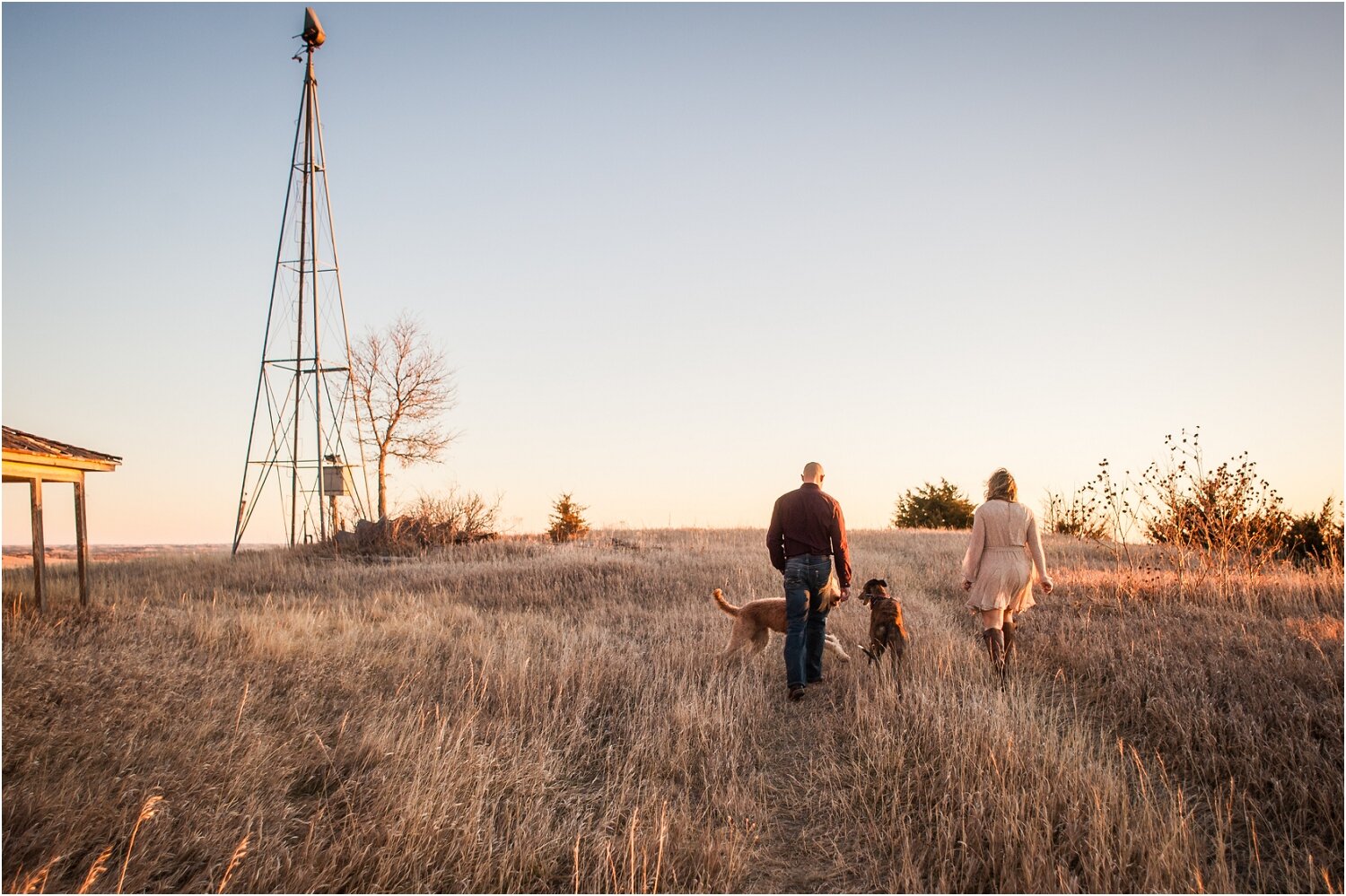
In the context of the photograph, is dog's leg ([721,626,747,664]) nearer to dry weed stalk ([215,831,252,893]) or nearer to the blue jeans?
the blue jeans

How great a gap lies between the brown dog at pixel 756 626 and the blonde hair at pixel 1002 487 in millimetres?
2615

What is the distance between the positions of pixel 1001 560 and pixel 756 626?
118 inches

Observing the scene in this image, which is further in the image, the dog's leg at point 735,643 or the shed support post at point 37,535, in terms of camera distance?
the shed support post at point 37,535

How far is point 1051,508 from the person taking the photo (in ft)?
59.6

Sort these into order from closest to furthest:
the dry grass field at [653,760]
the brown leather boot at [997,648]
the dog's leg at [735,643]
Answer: the dry grass field at [653,760]
the brown leather boot at [997,648]
the dog's leg at [735,643]

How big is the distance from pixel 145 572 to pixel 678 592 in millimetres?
→ 15164

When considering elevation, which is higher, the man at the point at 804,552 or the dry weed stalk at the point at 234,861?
the man at the point at 804,552

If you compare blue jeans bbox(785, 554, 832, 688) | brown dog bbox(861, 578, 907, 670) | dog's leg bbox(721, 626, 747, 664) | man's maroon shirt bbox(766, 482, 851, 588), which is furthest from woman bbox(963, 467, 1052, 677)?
dog's leg bbox(721, 626, 747, 664)

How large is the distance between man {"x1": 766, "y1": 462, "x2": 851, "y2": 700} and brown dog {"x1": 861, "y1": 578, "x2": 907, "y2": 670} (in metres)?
0.57

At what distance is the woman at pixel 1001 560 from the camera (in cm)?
747

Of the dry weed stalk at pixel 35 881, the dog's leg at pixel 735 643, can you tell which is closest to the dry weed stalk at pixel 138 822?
the dry weed stalk at pixel 35 881

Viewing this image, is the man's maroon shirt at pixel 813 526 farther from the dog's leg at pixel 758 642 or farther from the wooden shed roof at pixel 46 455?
the wooden shed roof at pixel 46 455

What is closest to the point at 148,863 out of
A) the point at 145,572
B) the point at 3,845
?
the point at 3,845

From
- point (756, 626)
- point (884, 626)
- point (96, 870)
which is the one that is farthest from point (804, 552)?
point (96, 870)
